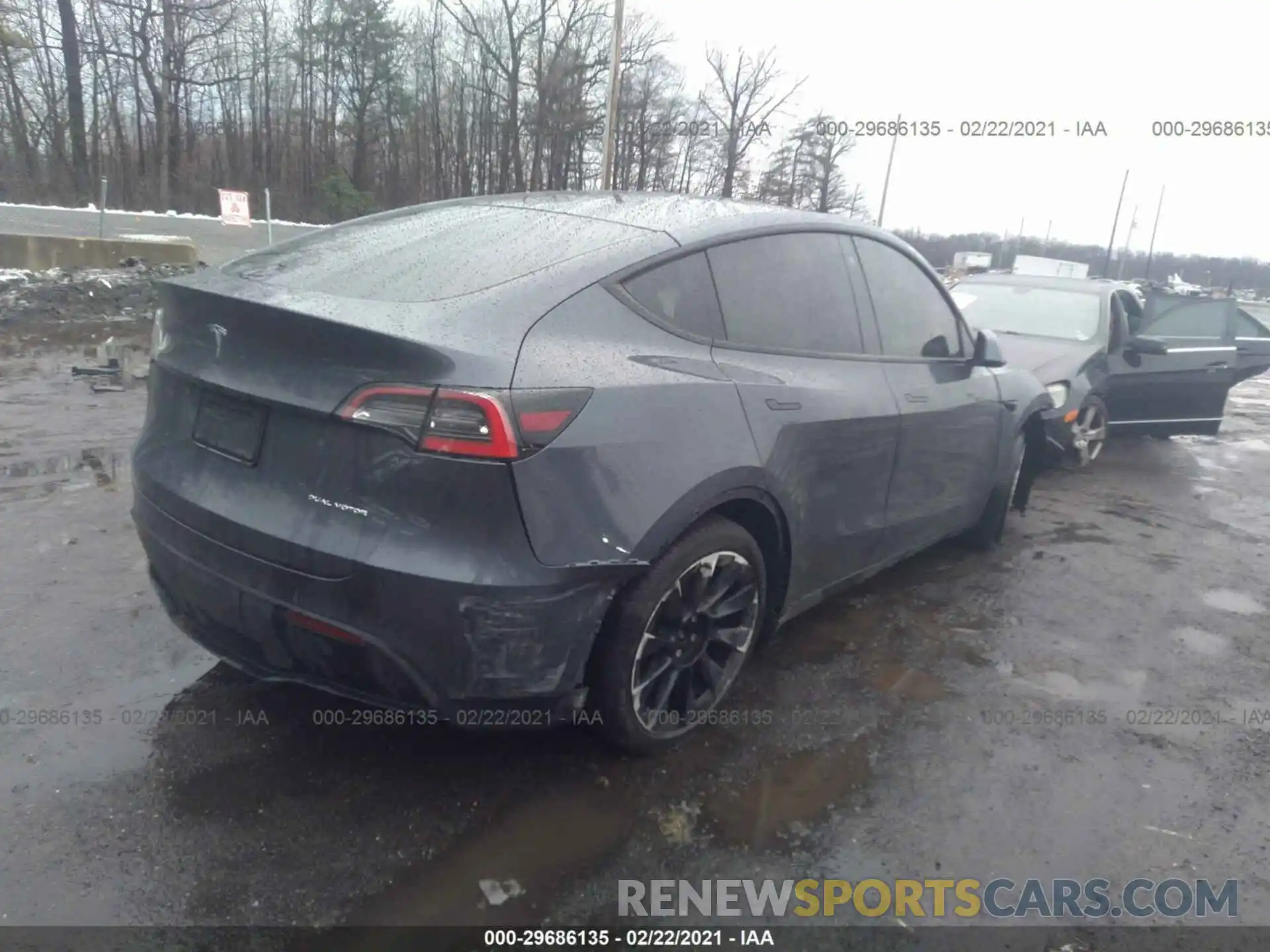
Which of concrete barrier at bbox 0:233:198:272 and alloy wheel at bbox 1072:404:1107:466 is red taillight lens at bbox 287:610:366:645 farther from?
concrete barrier at bbox 0:233:198:272

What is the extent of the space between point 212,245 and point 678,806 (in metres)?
20.1

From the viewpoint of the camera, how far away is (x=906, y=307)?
4.12 metres

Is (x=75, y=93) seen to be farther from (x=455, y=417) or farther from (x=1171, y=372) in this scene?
(x=455, y=417)

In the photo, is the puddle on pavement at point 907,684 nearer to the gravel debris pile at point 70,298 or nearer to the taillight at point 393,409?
the taillight at point 393,409

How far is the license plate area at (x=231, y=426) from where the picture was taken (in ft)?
8.10

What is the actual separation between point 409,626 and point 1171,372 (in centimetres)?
799

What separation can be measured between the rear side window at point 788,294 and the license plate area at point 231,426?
1.47 metres

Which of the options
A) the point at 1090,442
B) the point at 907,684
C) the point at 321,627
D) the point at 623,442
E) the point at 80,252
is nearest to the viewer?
the point at 321,627

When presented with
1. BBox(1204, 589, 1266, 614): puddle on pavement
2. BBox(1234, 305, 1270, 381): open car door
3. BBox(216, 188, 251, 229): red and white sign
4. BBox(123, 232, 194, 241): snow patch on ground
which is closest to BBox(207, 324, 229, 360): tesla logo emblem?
BBox(1204, 589, 1266, 614): puddle on pavement

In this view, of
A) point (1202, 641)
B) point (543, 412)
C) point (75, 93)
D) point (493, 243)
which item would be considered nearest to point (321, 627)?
point (543, 412)

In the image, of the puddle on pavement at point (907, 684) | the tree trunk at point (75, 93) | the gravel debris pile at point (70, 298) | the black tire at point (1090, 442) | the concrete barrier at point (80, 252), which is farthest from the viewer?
the tree trunk at point (75, 93)

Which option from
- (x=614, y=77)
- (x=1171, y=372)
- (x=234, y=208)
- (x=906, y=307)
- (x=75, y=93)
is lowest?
(x=1171, y=372)

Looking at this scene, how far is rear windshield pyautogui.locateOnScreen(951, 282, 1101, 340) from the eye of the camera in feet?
26.3

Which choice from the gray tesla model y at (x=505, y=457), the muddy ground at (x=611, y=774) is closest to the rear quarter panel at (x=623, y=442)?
the gray tesla model y at (x=505, y=457)
